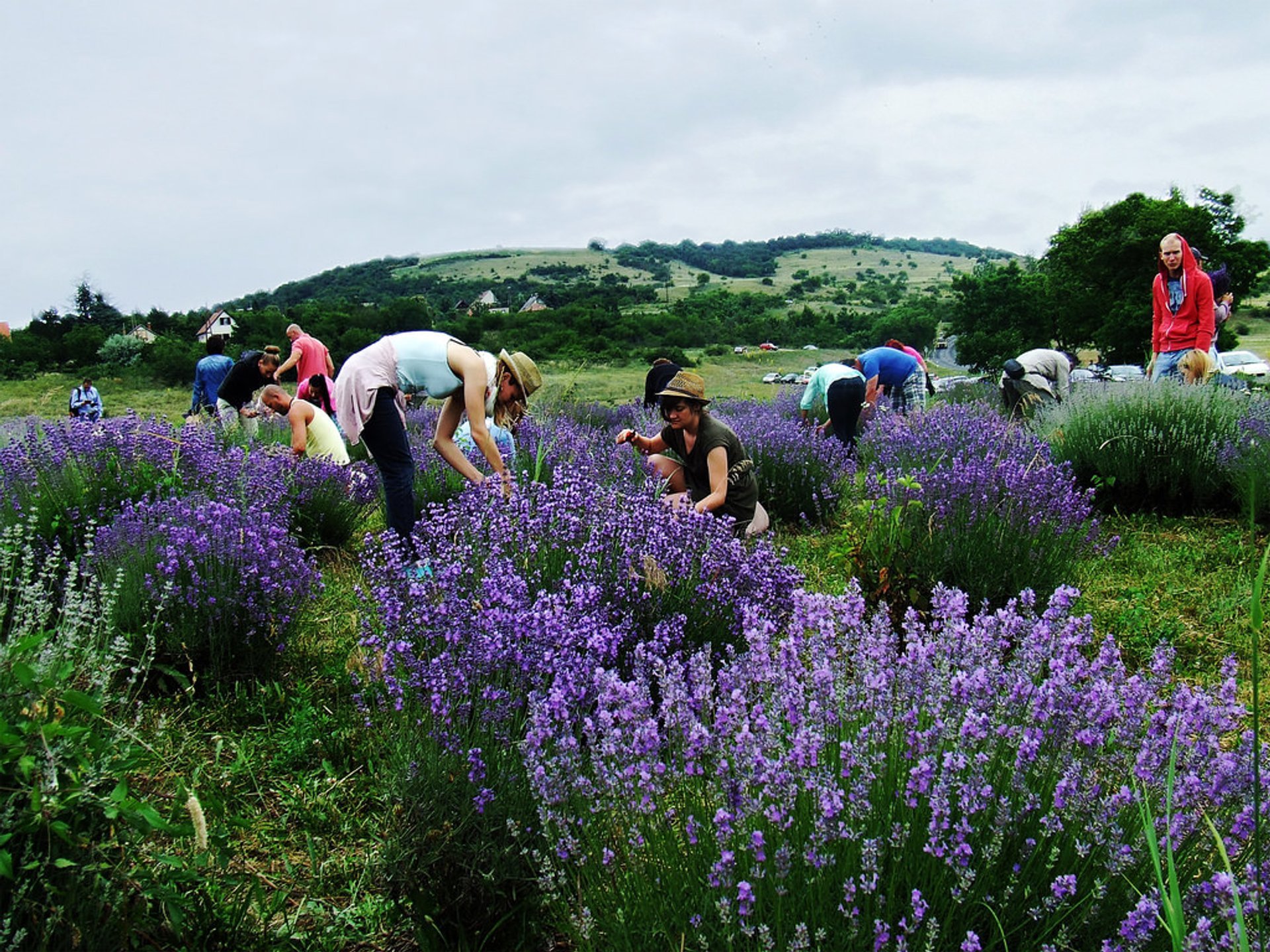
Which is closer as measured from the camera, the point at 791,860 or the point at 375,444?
the point at 791,860

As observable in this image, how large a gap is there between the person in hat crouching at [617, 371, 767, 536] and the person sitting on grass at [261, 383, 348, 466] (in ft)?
7.37

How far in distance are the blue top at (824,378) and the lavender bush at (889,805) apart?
581 cm

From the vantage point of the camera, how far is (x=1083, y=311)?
32719 millimetres

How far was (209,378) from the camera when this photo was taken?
344 inches

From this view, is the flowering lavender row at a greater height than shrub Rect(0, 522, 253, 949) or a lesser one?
greater

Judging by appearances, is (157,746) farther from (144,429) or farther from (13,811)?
(144,429)

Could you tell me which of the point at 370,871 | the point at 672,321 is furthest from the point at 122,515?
the point at 672,321

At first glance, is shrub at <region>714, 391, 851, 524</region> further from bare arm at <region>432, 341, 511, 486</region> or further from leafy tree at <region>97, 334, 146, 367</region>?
leafy tree at <region>97, 334, 146, 367</region>

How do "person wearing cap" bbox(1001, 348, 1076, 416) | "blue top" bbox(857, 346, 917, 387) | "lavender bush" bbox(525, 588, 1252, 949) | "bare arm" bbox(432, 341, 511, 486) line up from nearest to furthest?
"lavender bush" bbox(525, 588, 1252, 949) → "bare arm" bbox(432, 341, 511, 486) → "person wearing cap" bbox(1001, 348, 1076, 416) → "blue top" bbox(857, 346, 917, 387)

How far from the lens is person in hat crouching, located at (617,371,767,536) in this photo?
4137mm

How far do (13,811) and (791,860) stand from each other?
1396mm

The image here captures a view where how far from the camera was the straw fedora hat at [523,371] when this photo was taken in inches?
177

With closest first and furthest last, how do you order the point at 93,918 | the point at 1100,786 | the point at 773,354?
the point at 1100,786 → the point at 93,918 → the point at 773,354

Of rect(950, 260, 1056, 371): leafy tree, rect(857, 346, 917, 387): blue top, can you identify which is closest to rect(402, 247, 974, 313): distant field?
rect(950, 260, 1056, 371): leafy tree
